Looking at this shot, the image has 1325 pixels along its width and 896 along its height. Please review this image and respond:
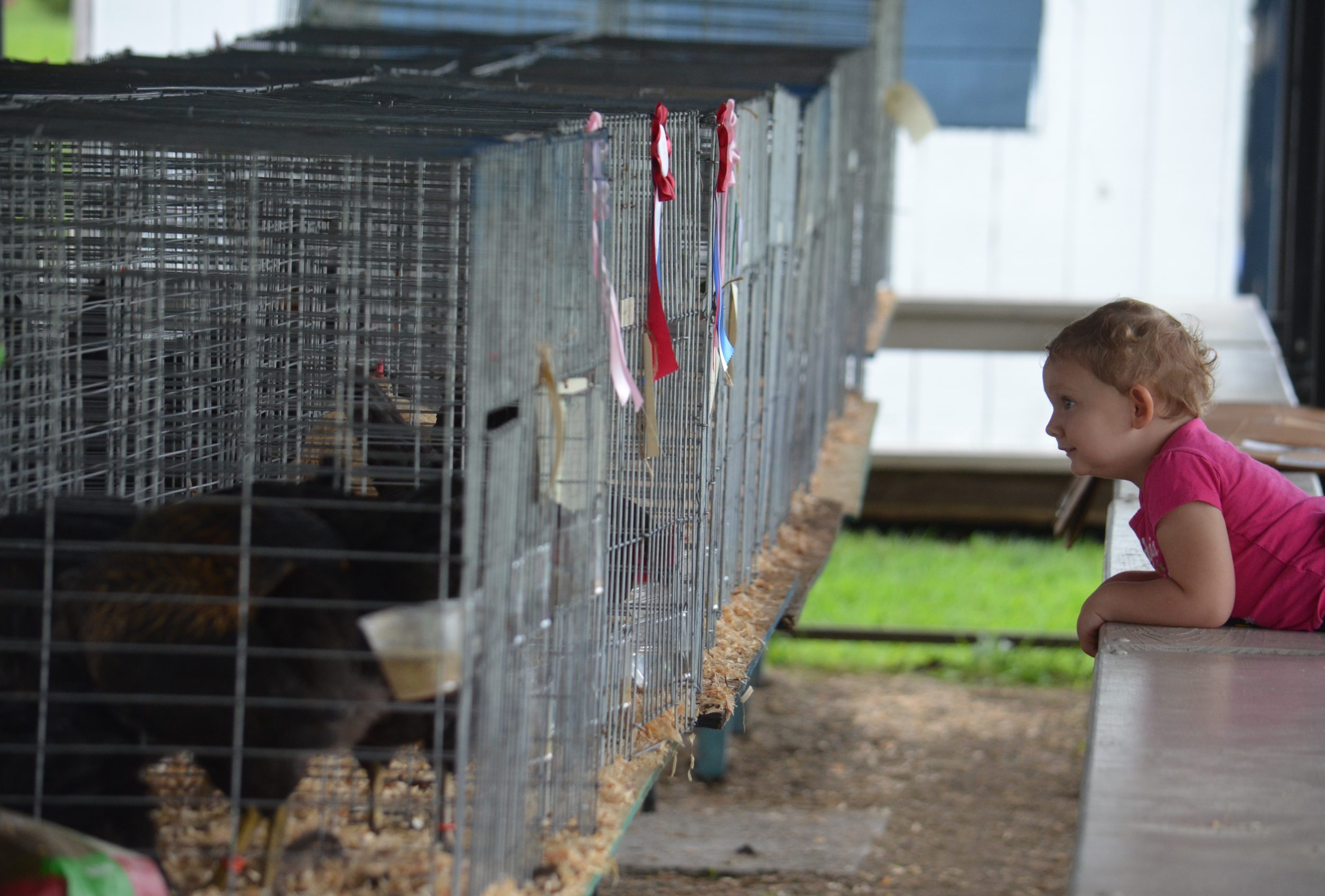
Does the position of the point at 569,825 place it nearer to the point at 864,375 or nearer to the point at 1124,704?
the point at 1124,704

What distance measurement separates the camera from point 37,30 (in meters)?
10.2

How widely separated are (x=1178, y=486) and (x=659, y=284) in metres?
0.79

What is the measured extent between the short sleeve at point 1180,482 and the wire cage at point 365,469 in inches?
26.5

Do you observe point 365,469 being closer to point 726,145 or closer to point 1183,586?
point 726,145

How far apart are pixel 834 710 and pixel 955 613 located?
128cm

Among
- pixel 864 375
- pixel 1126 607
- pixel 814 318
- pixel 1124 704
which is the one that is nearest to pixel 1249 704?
pixel 1124 704

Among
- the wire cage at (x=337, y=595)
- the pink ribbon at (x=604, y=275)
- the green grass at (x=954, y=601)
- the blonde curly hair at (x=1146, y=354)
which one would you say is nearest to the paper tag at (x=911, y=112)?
the green grass at (x=954, y=601)

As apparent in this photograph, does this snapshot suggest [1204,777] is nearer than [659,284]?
Yes

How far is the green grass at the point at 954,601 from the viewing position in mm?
6469

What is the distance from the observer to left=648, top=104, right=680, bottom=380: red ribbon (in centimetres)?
201

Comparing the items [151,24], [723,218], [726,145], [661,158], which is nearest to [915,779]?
[723,218]

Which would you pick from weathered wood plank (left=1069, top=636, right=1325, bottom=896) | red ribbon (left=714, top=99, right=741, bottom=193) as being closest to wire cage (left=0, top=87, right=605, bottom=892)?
red ribbon (left=714, top=99, right=741, bottom=193)

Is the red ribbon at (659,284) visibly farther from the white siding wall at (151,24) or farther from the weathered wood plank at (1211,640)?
the white siding wall at (151,24)

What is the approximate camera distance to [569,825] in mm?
1871
